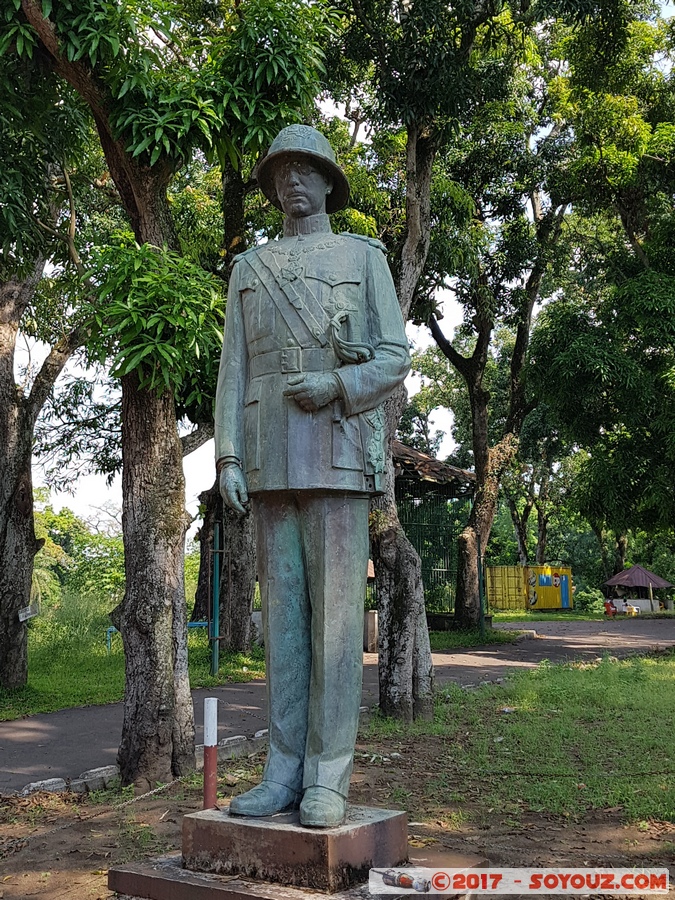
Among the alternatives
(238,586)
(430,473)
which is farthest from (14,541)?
(430,473)

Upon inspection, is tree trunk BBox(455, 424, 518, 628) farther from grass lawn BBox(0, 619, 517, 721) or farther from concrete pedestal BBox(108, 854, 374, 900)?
concrete pedestal BBox(108, 854, 374, 900)

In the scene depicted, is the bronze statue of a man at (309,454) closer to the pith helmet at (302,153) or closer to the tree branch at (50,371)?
the pith helmet at (302,153)

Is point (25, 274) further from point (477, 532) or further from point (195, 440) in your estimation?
point (477, 532)

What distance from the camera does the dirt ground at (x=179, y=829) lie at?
4672 millimetres

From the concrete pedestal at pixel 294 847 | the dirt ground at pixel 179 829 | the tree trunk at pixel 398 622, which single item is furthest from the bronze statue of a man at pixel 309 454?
the tree trunk at pixel 398 622

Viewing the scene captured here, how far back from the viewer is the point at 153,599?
682 centimetres

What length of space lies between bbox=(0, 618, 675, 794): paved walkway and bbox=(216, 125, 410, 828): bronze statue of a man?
13.0 feet

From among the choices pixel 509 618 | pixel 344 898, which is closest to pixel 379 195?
pixel 344 898

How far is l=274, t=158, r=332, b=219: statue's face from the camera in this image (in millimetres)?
4207

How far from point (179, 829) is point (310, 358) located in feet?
10.2

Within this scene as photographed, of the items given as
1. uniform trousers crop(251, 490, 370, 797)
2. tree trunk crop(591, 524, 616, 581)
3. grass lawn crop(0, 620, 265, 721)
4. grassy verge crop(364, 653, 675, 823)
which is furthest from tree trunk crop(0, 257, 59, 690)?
tree trunk crop(591, 524, 616, 581)

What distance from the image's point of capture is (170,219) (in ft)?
24.2

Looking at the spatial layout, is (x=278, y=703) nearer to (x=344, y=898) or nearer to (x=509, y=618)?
(x=344, y=898)

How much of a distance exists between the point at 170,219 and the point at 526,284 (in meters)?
11.8
